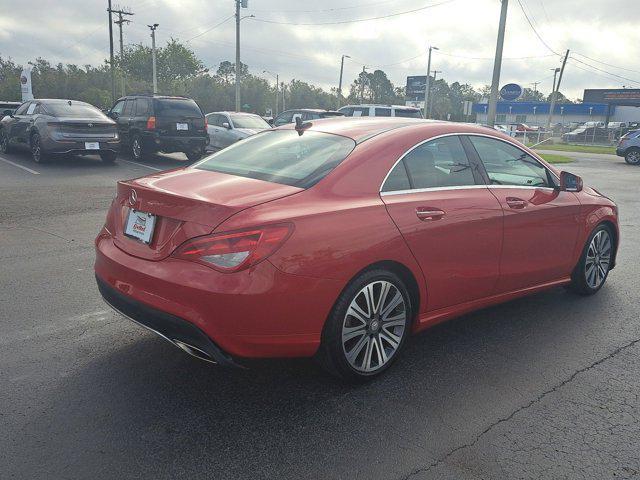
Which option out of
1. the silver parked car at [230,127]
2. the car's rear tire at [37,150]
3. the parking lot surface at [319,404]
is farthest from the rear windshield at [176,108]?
the parking lot surface at [319,404]

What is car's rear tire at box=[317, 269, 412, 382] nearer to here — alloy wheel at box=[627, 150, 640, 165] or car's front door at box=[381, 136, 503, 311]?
car's front door at box=[381, 136, 503, 311]

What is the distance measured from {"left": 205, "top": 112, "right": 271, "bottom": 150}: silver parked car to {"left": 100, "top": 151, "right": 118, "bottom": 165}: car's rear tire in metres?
3.40

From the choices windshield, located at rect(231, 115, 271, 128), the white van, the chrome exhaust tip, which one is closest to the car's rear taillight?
the chrome exhaust tip

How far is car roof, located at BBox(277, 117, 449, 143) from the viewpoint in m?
3.67

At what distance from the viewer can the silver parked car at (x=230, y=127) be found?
16.2m

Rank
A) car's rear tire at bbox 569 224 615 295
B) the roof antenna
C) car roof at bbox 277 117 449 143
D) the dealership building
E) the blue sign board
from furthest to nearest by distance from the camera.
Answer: the dealership building, the blue sign board, car's rear tire at bbox 569 224 615 295, the roof antenna, car roof at bbox 277 117 449 143

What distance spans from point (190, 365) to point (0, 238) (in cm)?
416

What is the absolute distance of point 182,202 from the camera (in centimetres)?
295

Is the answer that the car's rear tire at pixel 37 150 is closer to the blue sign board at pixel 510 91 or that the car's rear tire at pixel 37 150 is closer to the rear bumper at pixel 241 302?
the rear bumper at pixel 241 302

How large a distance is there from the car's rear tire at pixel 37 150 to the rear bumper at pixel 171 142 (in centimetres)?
248

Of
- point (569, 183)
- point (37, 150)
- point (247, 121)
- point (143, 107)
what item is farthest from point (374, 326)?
point (247, 121)

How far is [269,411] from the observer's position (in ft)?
9.73

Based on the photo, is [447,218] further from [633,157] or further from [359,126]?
[633,157]

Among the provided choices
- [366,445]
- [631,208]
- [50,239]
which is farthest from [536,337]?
[631,208]
